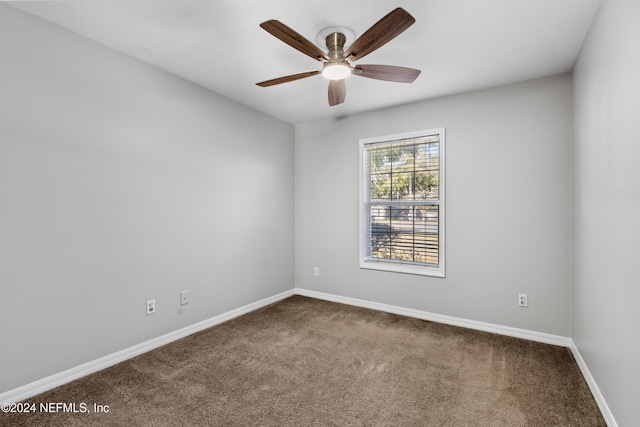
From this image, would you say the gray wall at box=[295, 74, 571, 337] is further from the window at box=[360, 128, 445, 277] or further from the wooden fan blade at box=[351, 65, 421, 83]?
the wooden fan blade at box=[351, 65, 421, 83]

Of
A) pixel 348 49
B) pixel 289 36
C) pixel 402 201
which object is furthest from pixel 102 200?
pixel 402 201

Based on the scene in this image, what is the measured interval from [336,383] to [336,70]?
2167mm

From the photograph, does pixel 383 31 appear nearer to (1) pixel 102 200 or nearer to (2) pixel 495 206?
(2) pixel 495 206

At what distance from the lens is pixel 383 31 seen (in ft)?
5.46

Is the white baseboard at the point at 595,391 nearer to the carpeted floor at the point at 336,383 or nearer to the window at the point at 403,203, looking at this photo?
the carpeted floor at the point at 336,383

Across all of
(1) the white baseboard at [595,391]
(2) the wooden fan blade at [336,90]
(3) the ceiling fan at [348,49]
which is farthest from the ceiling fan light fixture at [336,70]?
(1) the white baseboard at [595,391]

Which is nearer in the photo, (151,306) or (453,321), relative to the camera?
(151,306)

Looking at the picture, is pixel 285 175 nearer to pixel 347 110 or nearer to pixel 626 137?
pixel 347 110

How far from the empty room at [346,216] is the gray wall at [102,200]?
14 mm

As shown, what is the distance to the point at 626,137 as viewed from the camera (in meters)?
1.48

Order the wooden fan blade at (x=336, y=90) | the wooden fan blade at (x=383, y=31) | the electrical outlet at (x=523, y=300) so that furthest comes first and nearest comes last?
the electrical outlet at (x=523, y=300)
the wooden fan blade at (x=336, y=90)
the wooden fan blade at (x=383, y=31)

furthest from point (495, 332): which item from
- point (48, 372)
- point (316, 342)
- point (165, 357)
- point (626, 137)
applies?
point (48, 372)

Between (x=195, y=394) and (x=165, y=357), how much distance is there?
0.66 meters

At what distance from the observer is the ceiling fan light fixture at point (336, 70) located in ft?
6.68
